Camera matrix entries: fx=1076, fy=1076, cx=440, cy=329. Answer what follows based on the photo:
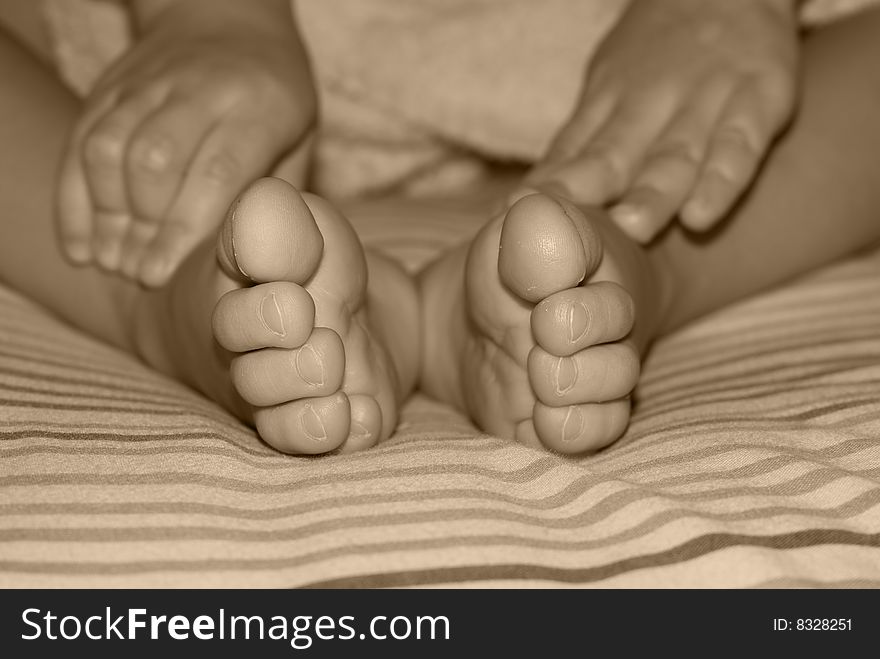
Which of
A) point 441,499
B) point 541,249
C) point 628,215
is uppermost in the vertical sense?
point 628,215

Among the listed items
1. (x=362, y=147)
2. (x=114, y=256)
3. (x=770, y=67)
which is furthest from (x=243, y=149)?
(x=770, y=67)

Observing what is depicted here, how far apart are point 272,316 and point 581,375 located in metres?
0.16

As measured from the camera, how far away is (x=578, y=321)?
1.83 ft

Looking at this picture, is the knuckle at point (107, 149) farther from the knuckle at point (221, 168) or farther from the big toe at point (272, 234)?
the big toe at point (272, 234)

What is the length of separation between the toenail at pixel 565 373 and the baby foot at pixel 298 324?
0.11 meters

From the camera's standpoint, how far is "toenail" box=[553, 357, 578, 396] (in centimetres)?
57

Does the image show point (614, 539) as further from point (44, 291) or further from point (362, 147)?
point (362, 147)

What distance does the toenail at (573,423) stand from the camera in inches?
22.9

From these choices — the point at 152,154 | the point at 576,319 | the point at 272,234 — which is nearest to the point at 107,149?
the point at 152,154

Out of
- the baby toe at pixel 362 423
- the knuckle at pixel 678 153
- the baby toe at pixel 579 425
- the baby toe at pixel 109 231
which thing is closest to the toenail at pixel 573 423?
the baby toe at pixel 579 425

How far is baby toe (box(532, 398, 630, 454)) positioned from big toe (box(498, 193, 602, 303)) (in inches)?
2.5

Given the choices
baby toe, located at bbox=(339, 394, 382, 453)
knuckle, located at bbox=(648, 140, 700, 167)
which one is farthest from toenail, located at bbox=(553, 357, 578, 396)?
knuckle, located at bbox=(648, 140, 700, 167)

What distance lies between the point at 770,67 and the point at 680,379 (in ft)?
0.93

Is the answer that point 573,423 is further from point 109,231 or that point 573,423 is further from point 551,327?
point 109,231
